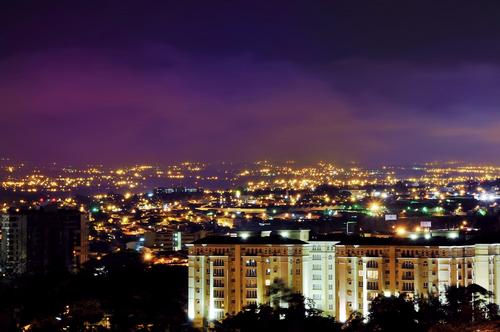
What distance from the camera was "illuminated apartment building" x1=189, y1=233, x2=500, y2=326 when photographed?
22625 millimetres

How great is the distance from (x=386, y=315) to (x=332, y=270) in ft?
17.8

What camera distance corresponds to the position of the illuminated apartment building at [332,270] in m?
22.6

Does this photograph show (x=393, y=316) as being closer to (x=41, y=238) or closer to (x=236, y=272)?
(x=236, y=272)

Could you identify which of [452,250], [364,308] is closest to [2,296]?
[364,308]

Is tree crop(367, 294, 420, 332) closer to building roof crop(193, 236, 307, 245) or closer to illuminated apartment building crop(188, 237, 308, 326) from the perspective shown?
illuminated apartment building crop(188, 237, 308, 326)

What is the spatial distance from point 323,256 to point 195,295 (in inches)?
111

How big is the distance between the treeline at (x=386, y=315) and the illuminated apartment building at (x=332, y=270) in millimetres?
883

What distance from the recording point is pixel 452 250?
74.4ft

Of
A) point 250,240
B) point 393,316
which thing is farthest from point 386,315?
point 250,240

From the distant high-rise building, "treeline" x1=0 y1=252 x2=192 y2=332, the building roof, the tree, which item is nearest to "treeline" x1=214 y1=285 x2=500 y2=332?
the tree

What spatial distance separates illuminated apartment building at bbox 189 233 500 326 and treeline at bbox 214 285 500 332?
0.88m

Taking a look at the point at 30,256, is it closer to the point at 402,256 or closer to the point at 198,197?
the point at 402,256

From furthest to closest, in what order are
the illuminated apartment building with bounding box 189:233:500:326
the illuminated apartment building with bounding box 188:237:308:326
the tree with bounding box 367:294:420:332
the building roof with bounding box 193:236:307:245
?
1. the building roof with bounding box 193:236:307:245
2. the illuminated apartment building with bounding box 188:237:308:326
3. the illuminated apartment building with bounding box 189:233:500:326
4. the tree with bounding box 367:294:420:332

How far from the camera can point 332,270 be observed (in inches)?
924
